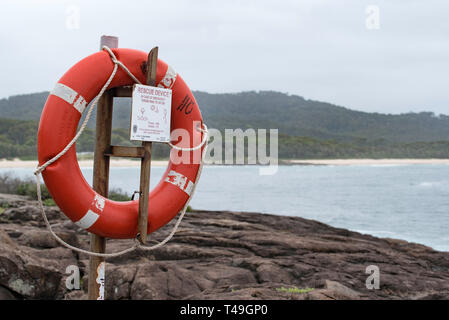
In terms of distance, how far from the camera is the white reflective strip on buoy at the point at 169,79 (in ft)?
10.6

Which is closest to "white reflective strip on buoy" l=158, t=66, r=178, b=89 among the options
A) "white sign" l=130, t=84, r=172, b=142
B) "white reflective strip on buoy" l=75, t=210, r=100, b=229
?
"white sign" l=130, t=84, r=172, b=142

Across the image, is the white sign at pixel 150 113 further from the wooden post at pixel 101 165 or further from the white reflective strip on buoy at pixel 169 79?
the wooden post at pixel 101 165

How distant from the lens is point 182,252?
5.57m

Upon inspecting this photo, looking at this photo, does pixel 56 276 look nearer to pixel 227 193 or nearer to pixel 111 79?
pixel 111 79

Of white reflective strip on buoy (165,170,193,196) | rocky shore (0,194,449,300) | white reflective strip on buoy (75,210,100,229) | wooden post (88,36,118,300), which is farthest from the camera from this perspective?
rocky shore (0,194,449,300)

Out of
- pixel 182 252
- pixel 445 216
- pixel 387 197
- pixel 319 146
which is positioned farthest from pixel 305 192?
pixel 319 146

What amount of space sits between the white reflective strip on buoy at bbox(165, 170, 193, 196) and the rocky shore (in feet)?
3.08

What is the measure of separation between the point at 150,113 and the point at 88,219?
2.57 feet

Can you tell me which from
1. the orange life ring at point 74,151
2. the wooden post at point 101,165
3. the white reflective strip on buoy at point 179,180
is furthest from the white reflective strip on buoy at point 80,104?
the white reflective strip on buoy at point 179,180

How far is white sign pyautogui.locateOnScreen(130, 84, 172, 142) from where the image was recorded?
2.96 meters

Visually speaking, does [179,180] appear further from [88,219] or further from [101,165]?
[88,219]

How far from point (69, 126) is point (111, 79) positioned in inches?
15.7

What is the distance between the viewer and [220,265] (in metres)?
5.15

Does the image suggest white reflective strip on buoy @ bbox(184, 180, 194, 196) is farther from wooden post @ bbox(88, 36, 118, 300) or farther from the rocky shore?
the rocky shore
